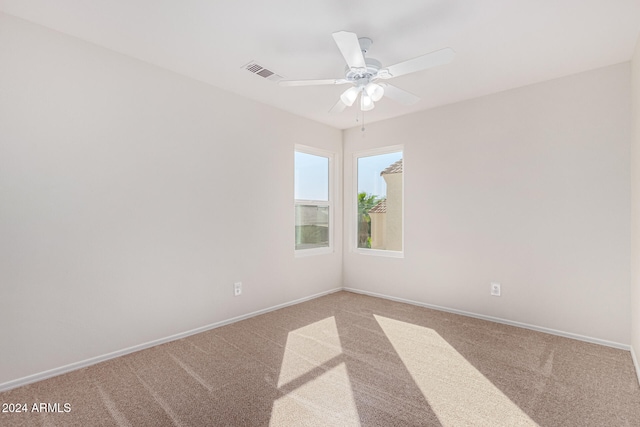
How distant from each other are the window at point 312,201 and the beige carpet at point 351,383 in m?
1.42

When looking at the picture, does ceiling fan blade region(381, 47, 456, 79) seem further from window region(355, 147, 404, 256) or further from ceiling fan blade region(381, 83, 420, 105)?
window region(355, 147, 404, 256)

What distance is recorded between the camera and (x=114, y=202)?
251cm

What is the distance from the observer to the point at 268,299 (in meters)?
3.70

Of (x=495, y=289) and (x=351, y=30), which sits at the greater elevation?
(x=351, y=30)

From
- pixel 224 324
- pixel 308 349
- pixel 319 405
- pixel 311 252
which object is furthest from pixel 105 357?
pixel 311 252

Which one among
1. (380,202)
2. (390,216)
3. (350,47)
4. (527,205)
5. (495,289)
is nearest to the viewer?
(350,47)

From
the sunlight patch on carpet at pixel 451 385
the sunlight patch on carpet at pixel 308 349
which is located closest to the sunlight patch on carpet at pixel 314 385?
the sunlight patch on carpet at pixel 308 349

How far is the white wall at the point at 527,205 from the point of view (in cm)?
272

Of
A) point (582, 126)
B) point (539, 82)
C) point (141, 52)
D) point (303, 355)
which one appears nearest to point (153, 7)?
point (141, 52)

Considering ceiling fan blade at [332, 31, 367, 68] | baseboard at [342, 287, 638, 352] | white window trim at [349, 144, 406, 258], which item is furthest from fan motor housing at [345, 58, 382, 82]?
baseboard at [342, 287, 638, 352]

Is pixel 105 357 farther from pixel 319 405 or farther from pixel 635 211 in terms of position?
pixel 635 211

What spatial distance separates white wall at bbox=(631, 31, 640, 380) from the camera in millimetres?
2277

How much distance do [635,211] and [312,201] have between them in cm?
314

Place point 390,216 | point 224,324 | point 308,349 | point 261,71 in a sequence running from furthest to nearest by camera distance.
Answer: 1. point 390,216
2. point 224,324
3. point 261,71
4. point 308,349
